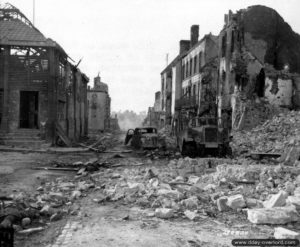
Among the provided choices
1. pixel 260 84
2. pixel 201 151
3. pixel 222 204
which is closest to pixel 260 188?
pixel 222 204

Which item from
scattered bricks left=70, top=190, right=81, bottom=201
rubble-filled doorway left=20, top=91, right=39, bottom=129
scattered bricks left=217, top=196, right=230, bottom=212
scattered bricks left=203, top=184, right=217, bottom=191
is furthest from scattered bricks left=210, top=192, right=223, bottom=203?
rubble-filled doorway left=20, top=91, right=39, bottom=129

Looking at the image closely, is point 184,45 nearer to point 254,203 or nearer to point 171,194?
point 171,194

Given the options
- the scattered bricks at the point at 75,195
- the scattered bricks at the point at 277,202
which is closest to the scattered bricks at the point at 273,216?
the scattered bricks at the point at 277,202

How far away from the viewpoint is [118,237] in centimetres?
610

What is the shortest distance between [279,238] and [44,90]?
757 inches

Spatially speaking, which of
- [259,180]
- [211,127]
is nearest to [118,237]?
[259,180]

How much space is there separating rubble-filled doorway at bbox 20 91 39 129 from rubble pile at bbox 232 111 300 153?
12.8 metres

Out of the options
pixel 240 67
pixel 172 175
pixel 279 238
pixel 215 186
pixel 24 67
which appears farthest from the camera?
pixel 240 67

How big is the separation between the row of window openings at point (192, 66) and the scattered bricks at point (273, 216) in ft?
105

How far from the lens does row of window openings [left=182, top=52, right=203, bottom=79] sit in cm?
3831

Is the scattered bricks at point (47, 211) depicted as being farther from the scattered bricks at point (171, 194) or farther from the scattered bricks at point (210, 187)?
the scattered bricks at point (210, 187)

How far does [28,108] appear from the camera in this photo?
25.1 metres

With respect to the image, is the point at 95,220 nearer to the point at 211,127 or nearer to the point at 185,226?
the point at 185,226

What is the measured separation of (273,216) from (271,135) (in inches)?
733
